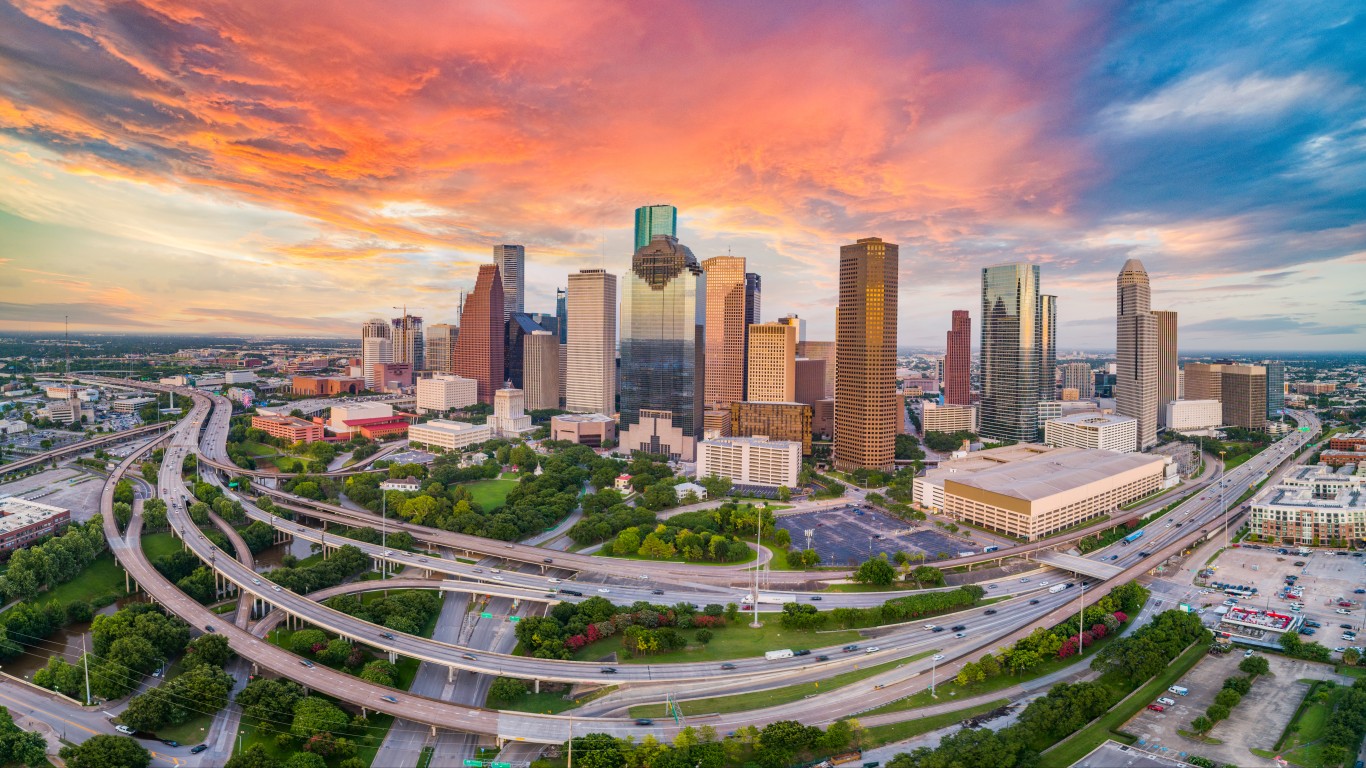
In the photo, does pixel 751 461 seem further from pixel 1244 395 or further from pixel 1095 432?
pixel 1244 395

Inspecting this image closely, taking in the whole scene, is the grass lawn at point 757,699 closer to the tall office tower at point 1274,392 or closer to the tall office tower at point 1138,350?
A: the tall office tower at point 1138,350

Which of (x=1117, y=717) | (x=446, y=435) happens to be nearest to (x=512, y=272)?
(x=446, y=435)

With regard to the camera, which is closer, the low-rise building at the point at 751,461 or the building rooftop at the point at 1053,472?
the building rooftop at the point at 1053,472

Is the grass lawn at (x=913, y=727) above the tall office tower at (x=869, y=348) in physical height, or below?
below

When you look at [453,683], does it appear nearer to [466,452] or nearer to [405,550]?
[405,550]

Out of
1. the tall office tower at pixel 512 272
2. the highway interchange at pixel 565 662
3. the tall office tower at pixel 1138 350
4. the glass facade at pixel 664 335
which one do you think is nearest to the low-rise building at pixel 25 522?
the highway interchange at pixel 565 662

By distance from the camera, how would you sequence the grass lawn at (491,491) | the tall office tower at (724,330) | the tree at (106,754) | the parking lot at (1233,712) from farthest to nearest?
the tall office tower at (724,330) < the grass lawn at (491,491) < the parking lot at (1233,712) < the tree at (106,754)

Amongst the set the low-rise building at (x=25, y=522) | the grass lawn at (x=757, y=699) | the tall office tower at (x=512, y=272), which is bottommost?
the grass lawn at (x=757, y=699)
